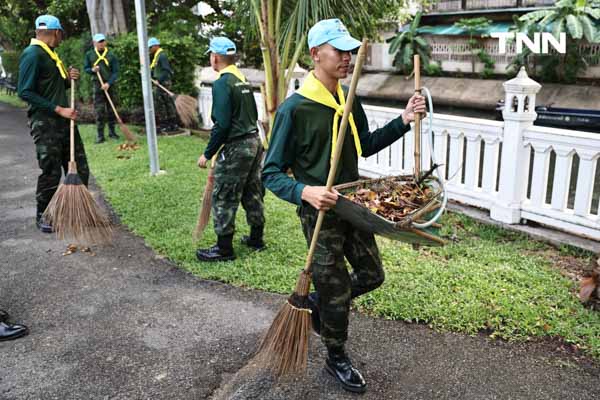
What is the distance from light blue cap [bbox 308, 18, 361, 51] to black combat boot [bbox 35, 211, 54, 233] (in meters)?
Result: 4.25

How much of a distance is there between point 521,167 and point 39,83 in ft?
15.7

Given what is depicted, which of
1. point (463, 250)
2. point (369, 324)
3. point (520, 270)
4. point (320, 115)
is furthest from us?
point (463, 250)

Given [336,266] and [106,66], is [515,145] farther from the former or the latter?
[106,66]

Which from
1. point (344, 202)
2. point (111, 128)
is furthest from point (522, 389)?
point (111, 128)

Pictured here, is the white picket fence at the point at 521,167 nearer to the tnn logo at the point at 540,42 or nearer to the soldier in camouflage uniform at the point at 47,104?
the soldier in camouflage uniform at the point at 47,104

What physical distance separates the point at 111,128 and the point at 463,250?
8.32 m

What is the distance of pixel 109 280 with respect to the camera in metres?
4.89

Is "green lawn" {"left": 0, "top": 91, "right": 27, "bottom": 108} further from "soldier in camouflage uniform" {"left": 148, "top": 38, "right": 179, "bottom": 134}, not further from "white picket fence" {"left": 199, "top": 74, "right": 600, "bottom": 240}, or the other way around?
"white picket fence" {"left": 199, "top": 74, "right": 600, "bottom": 240}

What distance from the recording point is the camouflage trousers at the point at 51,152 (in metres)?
5.86

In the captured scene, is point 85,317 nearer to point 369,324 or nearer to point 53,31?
point 369,324

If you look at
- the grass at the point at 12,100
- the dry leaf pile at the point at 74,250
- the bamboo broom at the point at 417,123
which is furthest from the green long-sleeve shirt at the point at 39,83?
the grass at the point at 12,100

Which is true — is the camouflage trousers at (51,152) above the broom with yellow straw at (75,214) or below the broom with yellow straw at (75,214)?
above

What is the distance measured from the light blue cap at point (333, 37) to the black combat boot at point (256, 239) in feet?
8.78

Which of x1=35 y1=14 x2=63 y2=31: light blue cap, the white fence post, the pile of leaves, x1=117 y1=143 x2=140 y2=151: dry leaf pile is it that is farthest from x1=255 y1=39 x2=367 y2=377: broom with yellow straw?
x1=117 y1=143 x2=140 y2=151: dry leaf pile
